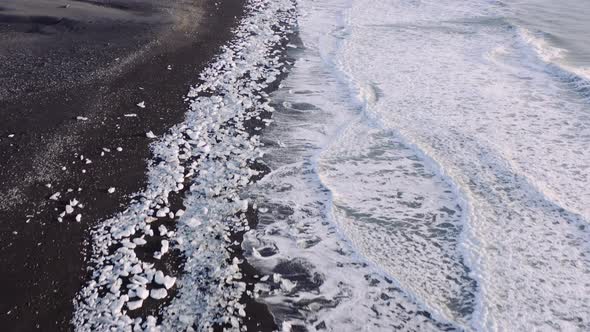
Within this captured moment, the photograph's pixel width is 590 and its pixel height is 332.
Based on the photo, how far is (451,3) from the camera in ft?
56.4

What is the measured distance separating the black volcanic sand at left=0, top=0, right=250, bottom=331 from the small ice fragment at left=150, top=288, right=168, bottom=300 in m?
0.83

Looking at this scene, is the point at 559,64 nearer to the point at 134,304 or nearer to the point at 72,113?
the point at 72,113

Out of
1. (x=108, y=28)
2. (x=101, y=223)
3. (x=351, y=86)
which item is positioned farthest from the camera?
(x=108, y=28)

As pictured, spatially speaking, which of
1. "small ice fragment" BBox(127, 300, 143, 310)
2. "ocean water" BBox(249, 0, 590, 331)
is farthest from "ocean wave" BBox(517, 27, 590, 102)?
"small ice fragment" BBox(127, 300, 143, 310)

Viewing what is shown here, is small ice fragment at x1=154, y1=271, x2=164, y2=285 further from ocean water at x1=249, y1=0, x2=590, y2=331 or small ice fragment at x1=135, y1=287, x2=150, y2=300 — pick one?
ocean water at x1=249, y1=0, x2=590, y2=331

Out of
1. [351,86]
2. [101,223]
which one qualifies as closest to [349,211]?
[101,223]

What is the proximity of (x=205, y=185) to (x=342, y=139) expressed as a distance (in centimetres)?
284

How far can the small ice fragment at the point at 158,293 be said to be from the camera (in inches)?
216

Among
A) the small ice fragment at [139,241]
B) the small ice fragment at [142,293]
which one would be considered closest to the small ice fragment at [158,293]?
the small ice fragment at [142,293]

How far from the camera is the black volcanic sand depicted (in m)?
5.73

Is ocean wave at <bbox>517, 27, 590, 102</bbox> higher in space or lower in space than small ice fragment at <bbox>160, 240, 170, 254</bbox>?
higher

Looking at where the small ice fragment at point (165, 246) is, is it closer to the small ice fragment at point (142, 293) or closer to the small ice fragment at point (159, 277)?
the small ice fragment at point (159, 277)

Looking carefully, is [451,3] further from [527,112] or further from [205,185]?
[205,185]

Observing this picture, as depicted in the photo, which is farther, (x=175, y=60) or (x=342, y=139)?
(x=175, y=60)
